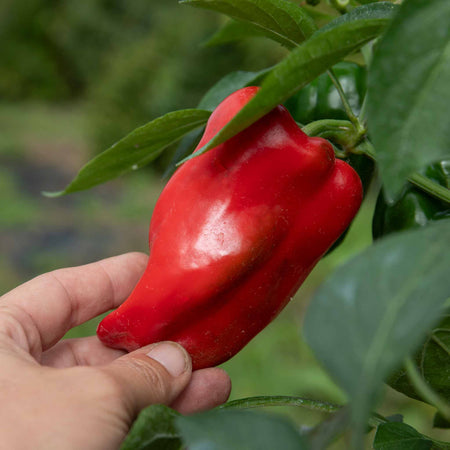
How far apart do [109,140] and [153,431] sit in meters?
4.63

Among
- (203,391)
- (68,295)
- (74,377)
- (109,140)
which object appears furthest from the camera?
(109,140)

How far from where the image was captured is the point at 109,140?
483 centimetres

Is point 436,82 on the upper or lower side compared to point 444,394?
upper

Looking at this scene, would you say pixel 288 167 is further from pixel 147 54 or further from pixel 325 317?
pixel 147 54

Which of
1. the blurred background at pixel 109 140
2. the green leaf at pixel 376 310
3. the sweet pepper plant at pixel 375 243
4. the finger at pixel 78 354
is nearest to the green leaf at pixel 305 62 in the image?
the sweet pepper plant at pixel 375 243

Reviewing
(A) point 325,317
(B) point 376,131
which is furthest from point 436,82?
(A) point 325,317

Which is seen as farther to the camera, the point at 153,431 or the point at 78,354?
the point at 78,354

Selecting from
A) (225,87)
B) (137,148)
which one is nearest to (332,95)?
(225,87)

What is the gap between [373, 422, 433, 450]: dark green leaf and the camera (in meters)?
0.43

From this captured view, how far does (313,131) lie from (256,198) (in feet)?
0.27

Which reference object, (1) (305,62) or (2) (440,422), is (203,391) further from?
(1) (305,62)

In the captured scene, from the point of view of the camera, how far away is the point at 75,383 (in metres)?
0.44

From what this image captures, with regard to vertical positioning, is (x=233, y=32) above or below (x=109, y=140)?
above

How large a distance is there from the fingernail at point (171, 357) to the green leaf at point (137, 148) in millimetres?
150
